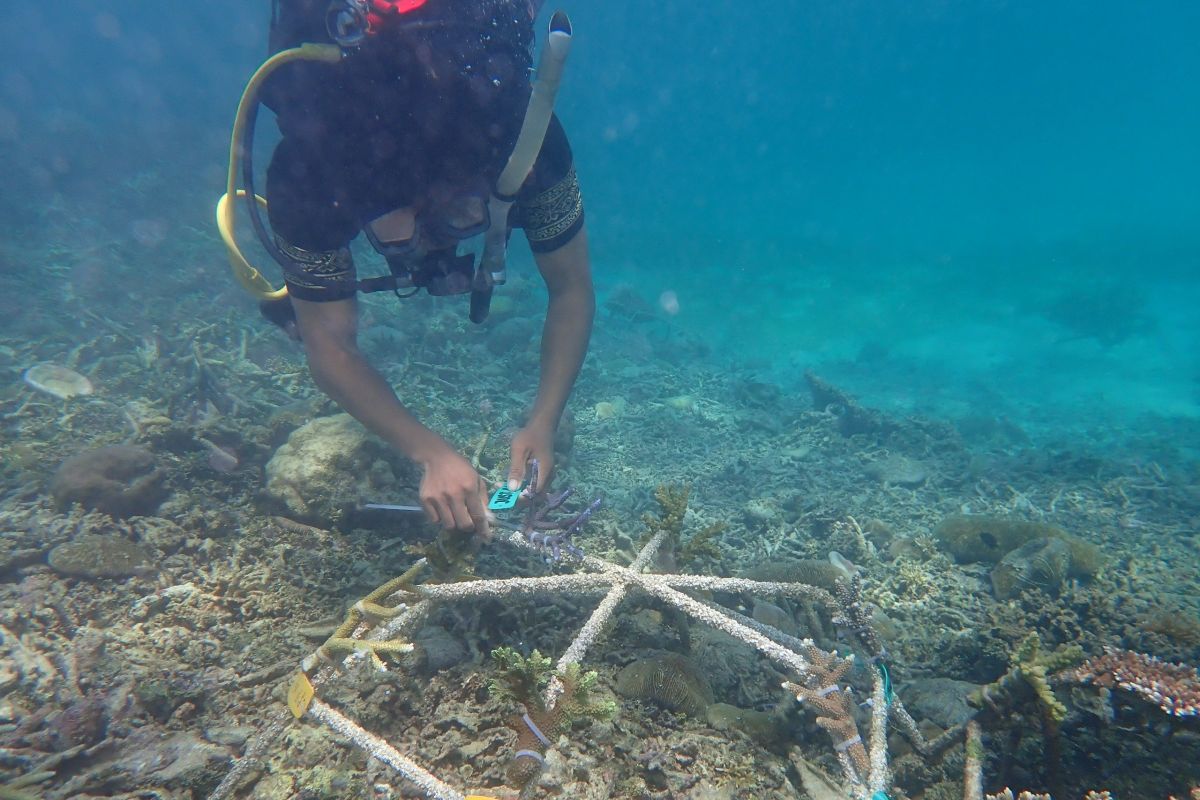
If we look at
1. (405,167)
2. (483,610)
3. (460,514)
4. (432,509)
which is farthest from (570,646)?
(405,167)

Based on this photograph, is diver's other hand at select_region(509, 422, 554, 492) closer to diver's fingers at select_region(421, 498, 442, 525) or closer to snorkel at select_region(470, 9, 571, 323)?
diver's fingers at select_region(421, 498, 442, 525)

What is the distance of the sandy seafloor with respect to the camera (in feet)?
6.58

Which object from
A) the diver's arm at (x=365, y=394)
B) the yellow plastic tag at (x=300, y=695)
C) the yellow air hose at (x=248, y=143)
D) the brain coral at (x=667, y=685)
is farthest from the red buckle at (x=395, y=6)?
the brain coral at (x=667, y=685)

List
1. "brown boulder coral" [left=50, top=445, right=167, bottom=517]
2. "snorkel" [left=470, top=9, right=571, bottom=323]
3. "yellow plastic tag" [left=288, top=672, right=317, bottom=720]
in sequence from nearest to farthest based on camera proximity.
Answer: "yellow plastic tag" [left=288, top=672, right=317, bottom=720] → "snorkel" [left=470, top=9, right=571, bottom=323] → "brown boulder coral" [left=50, top=445, right=167, bottom=517]

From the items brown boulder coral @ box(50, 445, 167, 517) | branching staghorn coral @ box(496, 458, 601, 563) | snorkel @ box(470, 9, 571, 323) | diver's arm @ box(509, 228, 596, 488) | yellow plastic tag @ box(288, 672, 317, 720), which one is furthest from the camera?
brown boulder coral @ box(50, 445, 167, 517)

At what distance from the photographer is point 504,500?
2.59 m

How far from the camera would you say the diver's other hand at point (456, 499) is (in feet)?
8.11

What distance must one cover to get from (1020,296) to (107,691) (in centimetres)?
3201

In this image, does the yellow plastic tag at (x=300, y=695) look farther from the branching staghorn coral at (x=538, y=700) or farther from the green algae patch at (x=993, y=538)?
the green algae patch at (x=993, y=538)

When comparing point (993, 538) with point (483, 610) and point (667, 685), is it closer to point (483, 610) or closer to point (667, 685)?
point (667, 685)

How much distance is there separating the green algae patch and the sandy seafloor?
0.59 feet

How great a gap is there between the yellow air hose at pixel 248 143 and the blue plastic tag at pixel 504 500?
191 centimetres

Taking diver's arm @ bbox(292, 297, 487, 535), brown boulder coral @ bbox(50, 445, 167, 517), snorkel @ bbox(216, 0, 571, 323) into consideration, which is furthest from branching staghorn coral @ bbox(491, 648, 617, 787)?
brown boulder coral @ bbox(50, 445, 167, 517)

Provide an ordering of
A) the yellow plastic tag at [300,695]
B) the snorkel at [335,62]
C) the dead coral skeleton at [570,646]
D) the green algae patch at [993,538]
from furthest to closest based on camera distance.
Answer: the green algae patch at [993,538] < the snorkel at [335,62] < the yellow plastic tag at [300,695] < the dead coral skeleton at [570,646]
